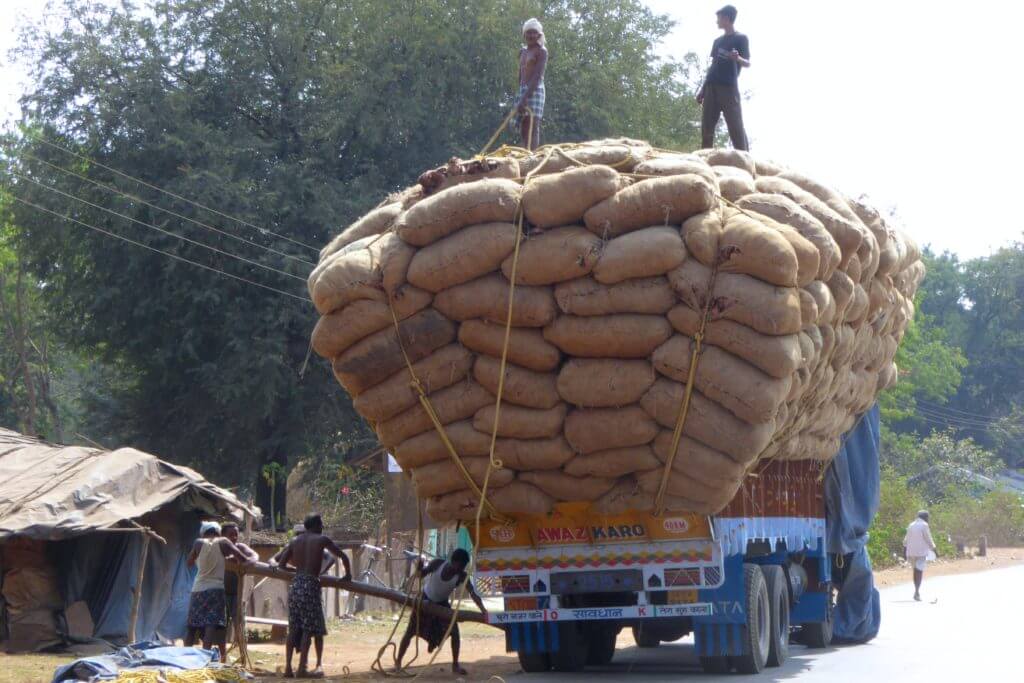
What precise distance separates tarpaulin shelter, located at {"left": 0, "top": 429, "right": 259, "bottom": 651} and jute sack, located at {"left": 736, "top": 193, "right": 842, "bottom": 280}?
7.50 meters

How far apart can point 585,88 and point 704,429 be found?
17.1m

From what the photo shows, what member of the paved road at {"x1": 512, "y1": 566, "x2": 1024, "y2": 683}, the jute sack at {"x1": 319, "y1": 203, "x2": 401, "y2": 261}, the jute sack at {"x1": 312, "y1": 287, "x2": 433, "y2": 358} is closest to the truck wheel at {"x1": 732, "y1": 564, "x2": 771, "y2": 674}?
the paved road at {"x1": 512, "y1": 566, "x2": 1024, "y2": 683}

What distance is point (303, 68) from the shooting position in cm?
2409

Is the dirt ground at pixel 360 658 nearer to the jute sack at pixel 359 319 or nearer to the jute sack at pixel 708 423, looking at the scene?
the jute sack at pixel 359 319

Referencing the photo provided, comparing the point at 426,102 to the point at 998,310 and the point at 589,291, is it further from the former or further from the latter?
the point at 998,310

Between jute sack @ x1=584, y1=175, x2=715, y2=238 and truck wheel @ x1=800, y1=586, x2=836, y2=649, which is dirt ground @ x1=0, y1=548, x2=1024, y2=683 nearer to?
truck wheel @ x1=800, y1=586, x2=836, y2=649

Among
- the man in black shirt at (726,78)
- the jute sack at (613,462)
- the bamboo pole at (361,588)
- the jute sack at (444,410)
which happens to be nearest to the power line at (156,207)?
the man in black shirt at (726,78)

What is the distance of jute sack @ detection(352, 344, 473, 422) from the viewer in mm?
8812

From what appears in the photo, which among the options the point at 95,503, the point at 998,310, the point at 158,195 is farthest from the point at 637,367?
the point at 998,310

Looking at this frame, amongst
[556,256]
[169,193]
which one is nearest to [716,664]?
[556,256]

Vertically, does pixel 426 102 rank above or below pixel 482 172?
above

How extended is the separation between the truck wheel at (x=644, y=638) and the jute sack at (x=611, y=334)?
4215 millimetres

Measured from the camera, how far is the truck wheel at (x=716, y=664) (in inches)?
403

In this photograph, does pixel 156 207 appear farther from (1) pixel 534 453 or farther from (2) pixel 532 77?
(1) pixel 534 453
